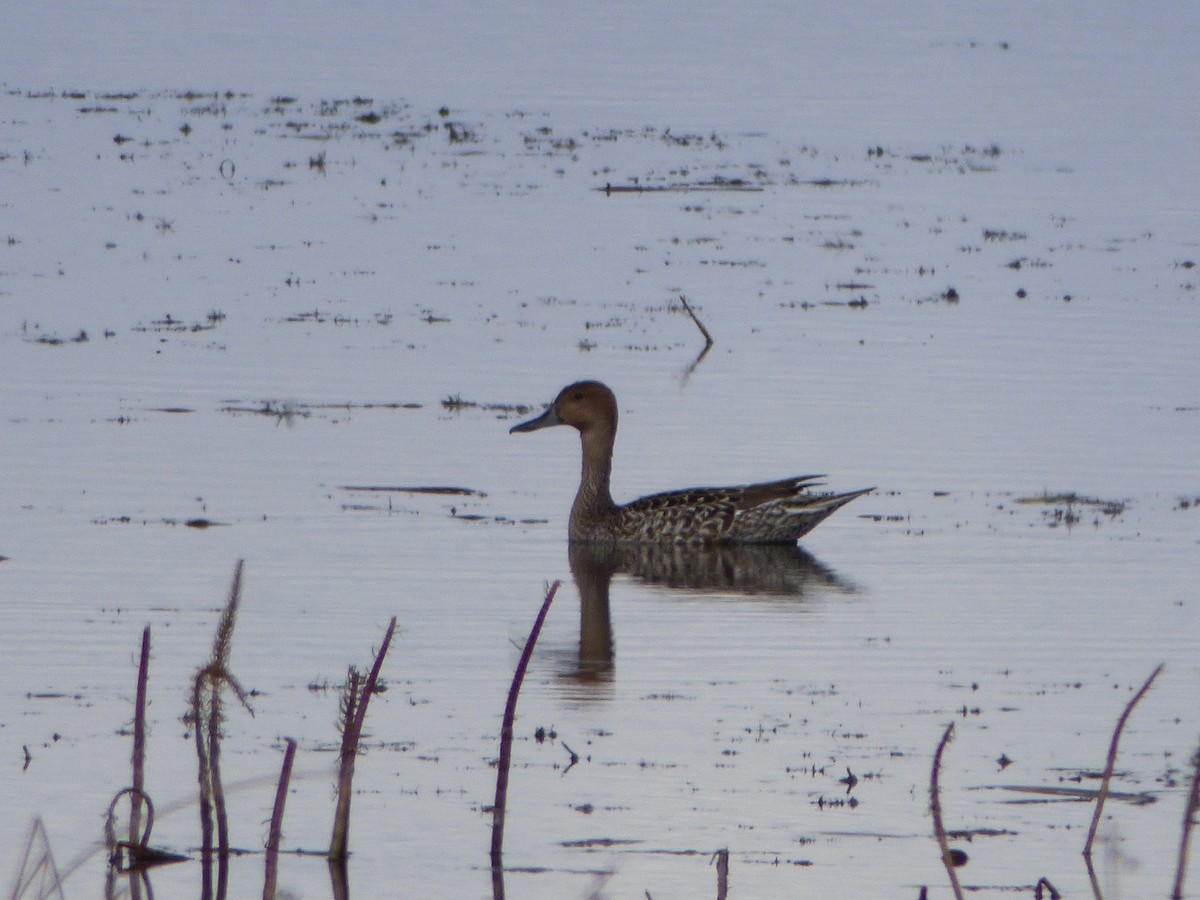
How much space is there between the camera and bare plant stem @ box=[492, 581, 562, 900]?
609cm

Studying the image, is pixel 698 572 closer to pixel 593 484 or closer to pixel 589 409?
pixel 593 484

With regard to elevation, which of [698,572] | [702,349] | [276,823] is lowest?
[276,823]

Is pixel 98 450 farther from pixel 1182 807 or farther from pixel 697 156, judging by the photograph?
pixel 697 156

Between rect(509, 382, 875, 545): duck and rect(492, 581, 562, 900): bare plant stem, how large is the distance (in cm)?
615

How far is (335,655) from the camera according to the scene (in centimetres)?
1125

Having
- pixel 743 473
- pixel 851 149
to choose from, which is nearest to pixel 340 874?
pixel 743 473

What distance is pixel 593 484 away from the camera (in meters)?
15.0

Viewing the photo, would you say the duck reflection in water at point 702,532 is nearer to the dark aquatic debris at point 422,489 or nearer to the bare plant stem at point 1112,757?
the dark aquatic debris at point 422,489

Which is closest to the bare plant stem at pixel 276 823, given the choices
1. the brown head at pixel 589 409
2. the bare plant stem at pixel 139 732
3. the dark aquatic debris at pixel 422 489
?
the bare plant stem at pixel 139 732

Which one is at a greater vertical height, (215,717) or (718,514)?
(718,514)

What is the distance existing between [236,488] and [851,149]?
2234 cm

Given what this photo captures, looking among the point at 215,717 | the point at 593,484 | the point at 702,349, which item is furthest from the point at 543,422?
the point at 215,717

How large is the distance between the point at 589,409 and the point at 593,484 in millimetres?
579

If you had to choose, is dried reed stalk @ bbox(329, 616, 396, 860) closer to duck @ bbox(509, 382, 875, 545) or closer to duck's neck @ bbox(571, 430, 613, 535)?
duck @ bbox(509, 382, 875, 545)
